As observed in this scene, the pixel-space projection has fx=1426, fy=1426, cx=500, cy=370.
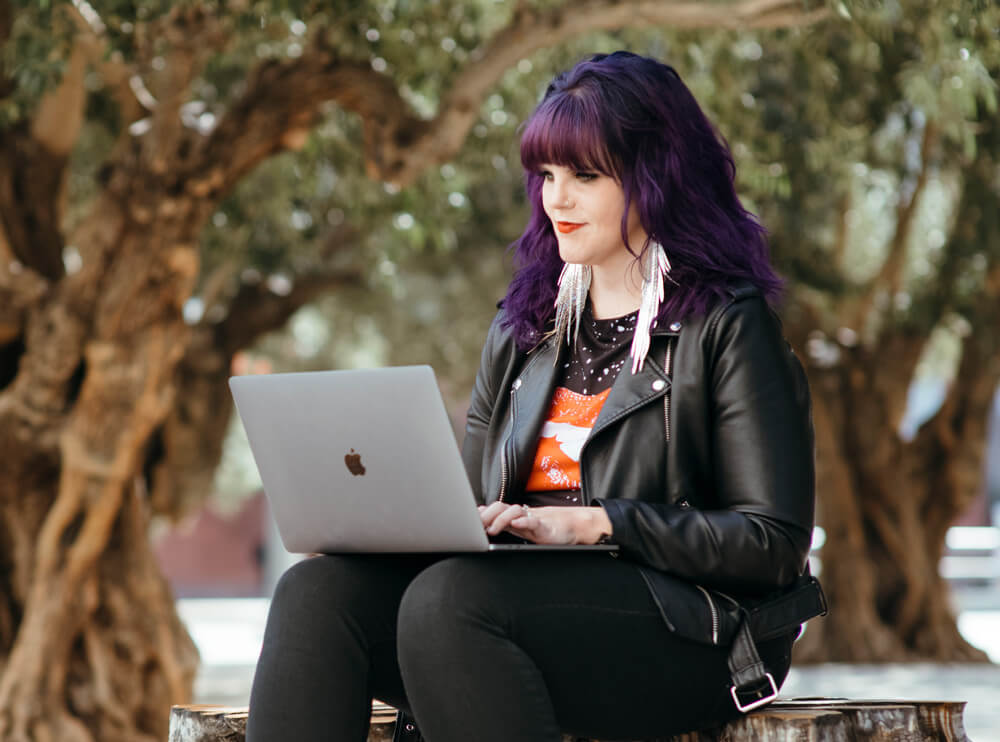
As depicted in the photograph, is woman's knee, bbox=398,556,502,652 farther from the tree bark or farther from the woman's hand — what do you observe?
the tree bark

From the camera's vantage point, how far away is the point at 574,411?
271 centimetres

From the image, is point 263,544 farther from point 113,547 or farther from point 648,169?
point 648,169

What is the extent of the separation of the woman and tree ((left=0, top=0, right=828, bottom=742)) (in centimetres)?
305

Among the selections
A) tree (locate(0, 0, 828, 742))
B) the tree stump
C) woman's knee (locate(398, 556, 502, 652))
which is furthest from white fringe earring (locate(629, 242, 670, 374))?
tree (locate(0, 0, 828, 742))

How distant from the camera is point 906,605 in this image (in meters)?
12.1

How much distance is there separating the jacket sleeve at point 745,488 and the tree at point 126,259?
3.33 meters

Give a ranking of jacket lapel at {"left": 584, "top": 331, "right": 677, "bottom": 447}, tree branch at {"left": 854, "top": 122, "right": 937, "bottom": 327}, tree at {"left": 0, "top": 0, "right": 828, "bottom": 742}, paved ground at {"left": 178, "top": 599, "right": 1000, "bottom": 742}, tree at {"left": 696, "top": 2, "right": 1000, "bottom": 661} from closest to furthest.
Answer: jacket lapel at {"left": 584, "top": 331, "right": 677, "bottom": 447} → tree at {"left": 0, "top": 0, "right": 828, "bottom": 742} → paved ground at {"left": 178, "top": 599, "right": 1000, "bottom": 742} → tree at {"left": 696, "top": 2, "right": 1000, "bottom": 661} → tree branch at {"left": 854, "top": 122, "right": 937, "bottom": 327}

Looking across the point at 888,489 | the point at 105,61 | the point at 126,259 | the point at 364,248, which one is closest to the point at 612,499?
the point at 105,61

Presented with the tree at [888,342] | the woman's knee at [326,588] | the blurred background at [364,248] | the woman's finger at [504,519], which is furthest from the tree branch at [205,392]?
the woman's finger at [504,519]

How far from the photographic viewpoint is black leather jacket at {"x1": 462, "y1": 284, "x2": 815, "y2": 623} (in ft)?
7.68

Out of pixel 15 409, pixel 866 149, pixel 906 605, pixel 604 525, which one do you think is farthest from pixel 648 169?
pixel 906 605

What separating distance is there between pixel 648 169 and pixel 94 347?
430 cm

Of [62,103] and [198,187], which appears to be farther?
[62,103]

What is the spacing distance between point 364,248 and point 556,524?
8303 millimetres
